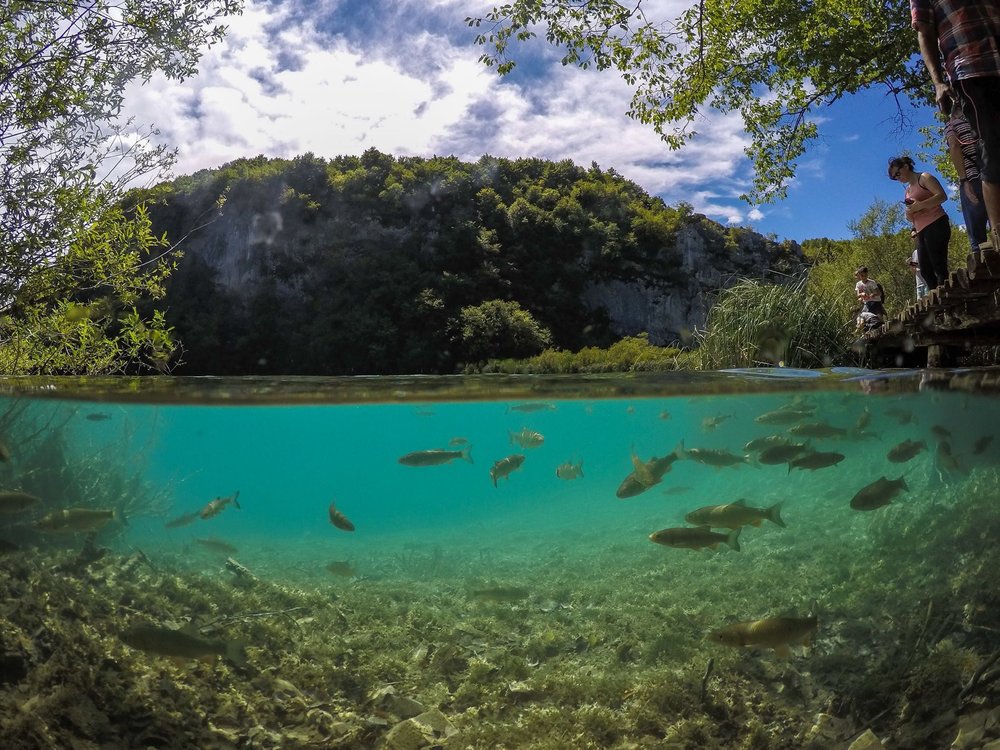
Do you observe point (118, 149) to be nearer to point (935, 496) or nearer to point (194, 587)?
point (194, 587)

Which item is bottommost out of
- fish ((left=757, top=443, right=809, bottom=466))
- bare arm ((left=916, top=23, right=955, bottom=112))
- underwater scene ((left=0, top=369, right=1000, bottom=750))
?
underwater scene ((left=0, top=369, right=1000, bottom=750))

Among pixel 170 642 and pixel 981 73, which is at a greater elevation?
pixel 981 73

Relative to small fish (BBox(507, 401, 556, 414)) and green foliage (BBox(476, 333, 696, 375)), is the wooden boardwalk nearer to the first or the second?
small fish (BBox(507, 401, 556, 414))

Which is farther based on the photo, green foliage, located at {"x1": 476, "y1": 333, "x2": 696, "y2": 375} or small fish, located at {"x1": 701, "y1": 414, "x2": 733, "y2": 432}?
green foliage, located at {"x1": 476, "y1": 333, "x2": 696, "y2": 375}

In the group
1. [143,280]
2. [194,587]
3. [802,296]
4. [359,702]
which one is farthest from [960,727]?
[802,296]

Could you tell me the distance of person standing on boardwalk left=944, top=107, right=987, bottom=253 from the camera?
629 cm

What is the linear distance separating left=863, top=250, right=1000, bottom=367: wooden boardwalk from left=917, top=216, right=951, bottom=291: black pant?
461 mm

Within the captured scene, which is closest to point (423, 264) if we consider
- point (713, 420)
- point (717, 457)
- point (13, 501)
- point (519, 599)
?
point (713, 420)

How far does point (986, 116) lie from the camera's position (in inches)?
197

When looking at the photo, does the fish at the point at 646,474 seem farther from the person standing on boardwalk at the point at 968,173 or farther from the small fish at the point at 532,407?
the small fish at the point at 532,407

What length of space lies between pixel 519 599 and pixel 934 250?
6.26 m

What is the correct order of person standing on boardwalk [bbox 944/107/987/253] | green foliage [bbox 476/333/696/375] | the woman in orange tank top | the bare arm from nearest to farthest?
the bare arm → person standing on boardwalk [bbox 944/107/987/253] → the woman in orange tank top → green foliage [bbox 476/333/696/375]

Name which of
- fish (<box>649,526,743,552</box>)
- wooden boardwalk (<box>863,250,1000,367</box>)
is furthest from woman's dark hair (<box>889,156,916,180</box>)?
fish (<box>649,526,743,552</box>)

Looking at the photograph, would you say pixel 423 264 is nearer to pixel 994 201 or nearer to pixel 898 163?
pixel 898 163
